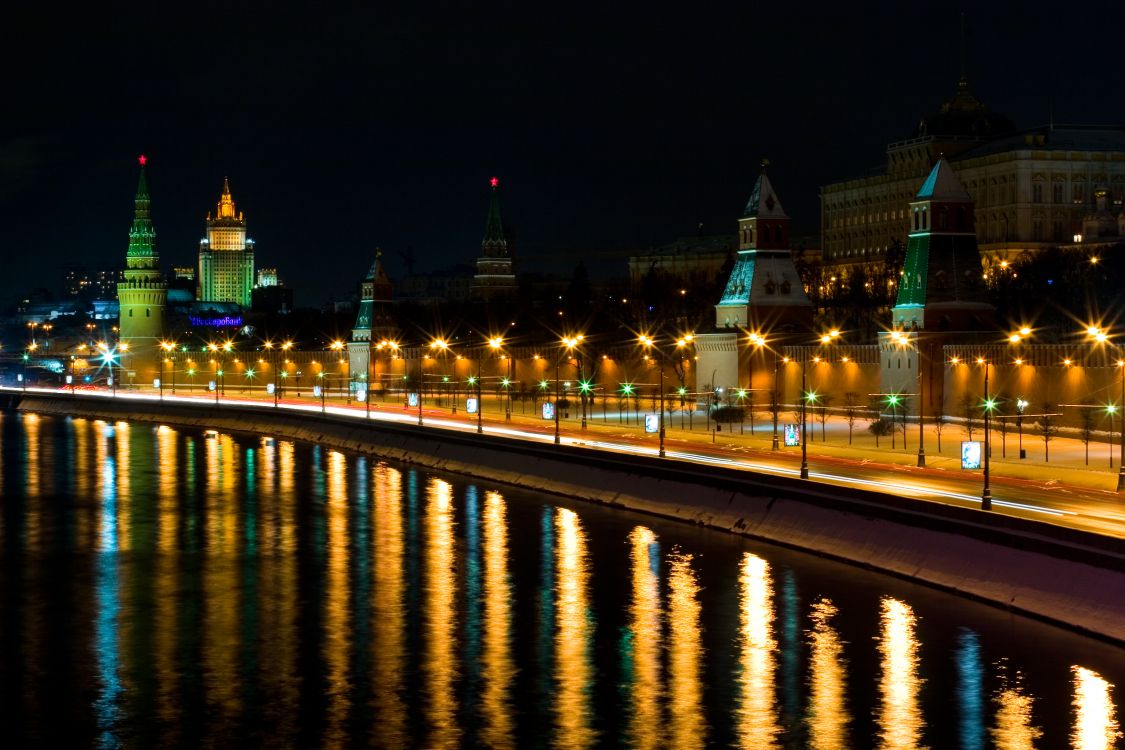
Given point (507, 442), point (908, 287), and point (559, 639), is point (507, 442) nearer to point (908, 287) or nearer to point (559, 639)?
point (908, 287)

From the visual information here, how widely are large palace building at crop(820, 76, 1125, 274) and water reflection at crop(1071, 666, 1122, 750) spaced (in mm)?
119972

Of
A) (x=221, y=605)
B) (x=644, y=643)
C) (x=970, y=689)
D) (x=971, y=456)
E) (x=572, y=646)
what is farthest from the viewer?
(x=971, y=456)

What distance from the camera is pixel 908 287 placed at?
9106 cm

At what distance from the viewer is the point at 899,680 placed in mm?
35656

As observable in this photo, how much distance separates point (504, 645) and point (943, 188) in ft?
186

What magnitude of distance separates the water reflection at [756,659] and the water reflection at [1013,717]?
3.77m

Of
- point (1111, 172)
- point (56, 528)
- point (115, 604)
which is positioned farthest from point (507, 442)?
point (1111, 172)

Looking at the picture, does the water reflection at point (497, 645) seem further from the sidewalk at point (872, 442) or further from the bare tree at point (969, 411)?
the bare tree at point (969, 411)

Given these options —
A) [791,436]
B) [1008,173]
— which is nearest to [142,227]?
[1008,173]

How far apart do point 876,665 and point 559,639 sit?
702 cm

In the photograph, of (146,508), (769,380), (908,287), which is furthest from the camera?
(769,380)

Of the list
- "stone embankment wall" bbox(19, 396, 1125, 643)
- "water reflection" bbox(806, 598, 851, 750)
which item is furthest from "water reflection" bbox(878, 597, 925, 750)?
"stone embankment wall" bbox(19, 396, 1125, 643)

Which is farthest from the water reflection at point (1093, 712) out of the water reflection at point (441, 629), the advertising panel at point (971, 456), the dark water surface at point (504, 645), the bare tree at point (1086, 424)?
the bare tree at point (1086, 424)

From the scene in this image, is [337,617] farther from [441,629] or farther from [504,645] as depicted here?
[504,645]
